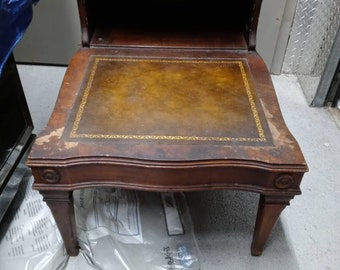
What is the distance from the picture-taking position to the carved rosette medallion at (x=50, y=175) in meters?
0.78

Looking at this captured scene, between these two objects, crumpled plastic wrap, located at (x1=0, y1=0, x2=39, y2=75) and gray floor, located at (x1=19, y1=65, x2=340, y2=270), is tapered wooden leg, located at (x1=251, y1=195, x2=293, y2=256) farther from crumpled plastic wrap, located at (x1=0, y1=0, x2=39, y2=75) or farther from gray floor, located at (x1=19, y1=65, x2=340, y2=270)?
crumpled plastic wrap, located at (x1=0, y1=0, x2=39, y2=75)

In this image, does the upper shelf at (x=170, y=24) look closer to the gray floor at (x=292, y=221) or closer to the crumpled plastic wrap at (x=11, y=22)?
the crumpled plastic wrap at (x=11, y=22)

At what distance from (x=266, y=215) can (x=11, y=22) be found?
0.78 m

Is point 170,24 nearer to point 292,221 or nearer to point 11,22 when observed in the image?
point 11,22

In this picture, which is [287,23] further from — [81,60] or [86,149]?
[86,149]

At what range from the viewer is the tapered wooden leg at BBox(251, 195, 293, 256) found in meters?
0.84

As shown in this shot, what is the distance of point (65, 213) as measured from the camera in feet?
2.91

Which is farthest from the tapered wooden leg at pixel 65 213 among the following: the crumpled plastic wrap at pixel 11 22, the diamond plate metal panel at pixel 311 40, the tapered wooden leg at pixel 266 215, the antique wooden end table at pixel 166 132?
the diamond plate metal panel at pixel 311 40

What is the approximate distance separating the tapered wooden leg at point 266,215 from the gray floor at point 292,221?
75 mm

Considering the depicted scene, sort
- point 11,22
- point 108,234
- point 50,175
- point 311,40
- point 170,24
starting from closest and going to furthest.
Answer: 1. point 50,175
2. point 11,22
3. point 108,234
4. point 170,24
5. point 311,40

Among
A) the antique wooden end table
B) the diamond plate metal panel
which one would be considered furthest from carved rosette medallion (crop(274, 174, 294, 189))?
the diamond plate metal panel

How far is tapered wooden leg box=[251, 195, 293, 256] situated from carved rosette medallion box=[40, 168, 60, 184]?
1.49 ft

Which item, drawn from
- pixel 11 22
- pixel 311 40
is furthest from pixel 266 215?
pixel 311 40

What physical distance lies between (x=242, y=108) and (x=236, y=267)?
17.2 inches
